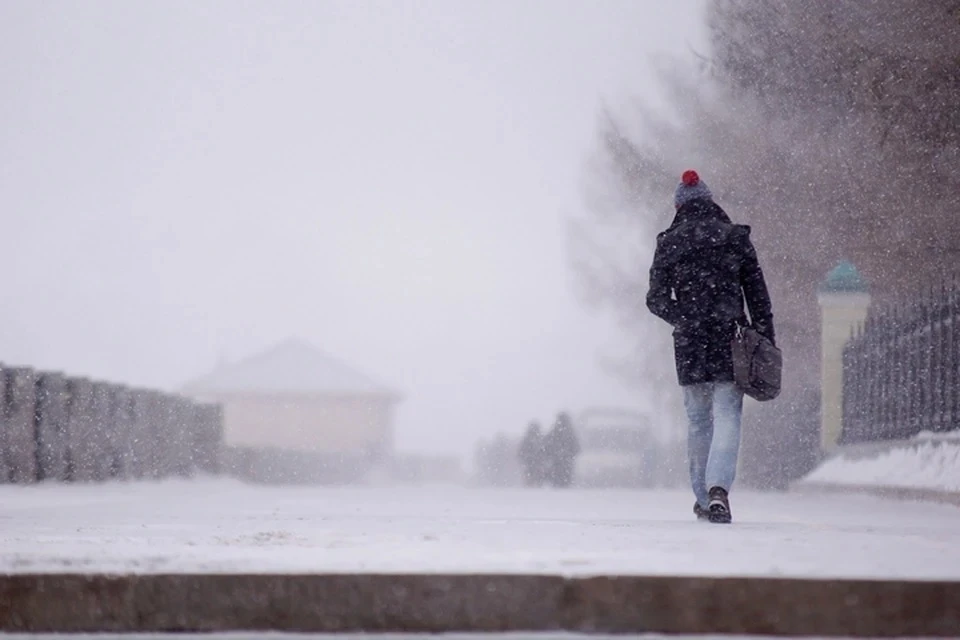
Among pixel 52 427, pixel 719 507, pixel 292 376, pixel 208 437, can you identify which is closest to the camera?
pixel 719 507

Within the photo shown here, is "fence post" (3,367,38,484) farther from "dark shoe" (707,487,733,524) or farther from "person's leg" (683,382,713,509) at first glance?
"dark shoe" (707,487,733,524)

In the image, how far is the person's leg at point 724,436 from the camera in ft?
24.6

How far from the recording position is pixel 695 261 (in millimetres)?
7715

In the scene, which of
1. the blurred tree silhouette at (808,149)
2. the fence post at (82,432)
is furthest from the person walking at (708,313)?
the blurred tree silhouette at (808,149)

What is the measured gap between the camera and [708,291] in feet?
25.0

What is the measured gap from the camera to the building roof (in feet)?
290

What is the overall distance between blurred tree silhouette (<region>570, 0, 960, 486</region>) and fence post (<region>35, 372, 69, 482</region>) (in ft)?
35.1

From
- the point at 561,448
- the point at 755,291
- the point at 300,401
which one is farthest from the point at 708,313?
the point at 300,401

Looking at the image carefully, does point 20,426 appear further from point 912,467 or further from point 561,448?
point 561,448

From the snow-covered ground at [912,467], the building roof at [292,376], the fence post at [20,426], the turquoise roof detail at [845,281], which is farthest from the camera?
the building roof at [292,376]

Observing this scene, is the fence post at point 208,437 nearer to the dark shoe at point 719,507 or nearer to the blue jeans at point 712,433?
the blue jeans at point 712,433

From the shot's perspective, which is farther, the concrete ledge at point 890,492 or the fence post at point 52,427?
the fence post at point 52,427

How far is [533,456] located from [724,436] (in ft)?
68.3

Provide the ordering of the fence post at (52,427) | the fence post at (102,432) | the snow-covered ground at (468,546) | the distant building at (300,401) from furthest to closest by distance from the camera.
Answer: the distant building at (300,401), the fence post at (102,432), the fence post at (52,427), the snow-covered ground at (468,546)
